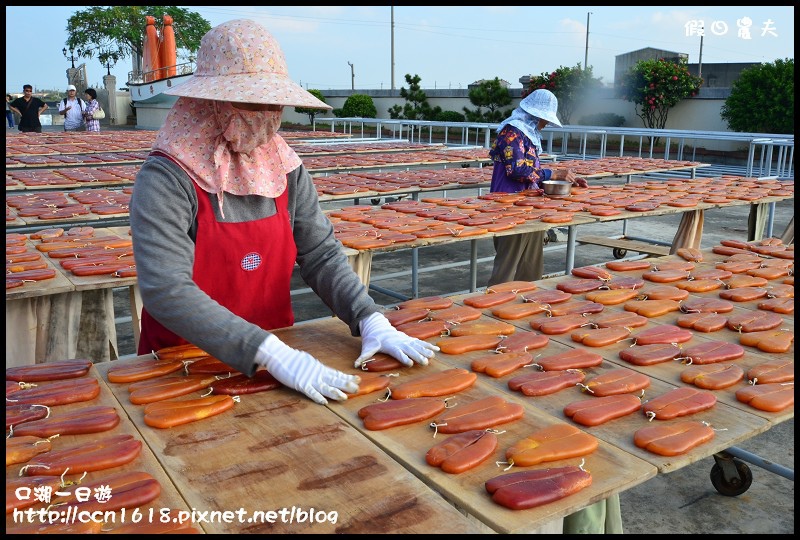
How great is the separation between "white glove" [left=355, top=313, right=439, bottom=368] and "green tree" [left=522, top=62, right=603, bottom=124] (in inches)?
815

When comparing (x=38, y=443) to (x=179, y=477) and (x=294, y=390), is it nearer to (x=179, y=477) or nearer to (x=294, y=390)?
(x=179, y=477)

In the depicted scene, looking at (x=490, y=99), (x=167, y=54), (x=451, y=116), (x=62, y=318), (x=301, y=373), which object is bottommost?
(x=62, y=318)

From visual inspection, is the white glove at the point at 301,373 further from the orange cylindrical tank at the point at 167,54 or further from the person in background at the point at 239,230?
the orange cylindrical tank at the point at 167,54

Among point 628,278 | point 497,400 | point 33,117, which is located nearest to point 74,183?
point 628,278

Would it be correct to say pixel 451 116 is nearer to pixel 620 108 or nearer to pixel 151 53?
pixel 620 108

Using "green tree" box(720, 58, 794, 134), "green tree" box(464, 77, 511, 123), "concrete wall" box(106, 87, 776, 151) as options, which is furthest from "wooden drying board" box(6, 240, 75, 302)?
"green tree" box(464, 77, 511, 123)

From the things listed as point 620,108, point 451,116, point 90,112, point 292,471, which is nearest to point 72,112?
point 90,112

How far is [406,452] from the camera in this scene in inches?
68.9

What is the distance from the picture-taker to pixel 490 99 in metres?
25.0

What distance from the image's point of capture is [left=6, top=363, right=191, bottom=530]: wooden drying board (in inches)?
58.8

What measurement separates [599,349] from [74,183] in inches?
241

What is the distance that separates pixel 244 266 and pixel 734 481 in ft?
9.00

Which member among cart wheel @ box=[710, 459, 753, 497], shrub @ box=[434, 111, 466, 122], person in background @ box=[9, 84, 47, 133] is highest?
shrub @ box=[434, 111, 466, 122]

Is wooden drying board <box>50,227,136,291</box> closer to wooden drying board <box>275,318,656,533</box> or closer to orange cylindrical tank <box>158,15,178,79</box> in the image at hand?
wooden drying board <box>275,318,656,533</box>
